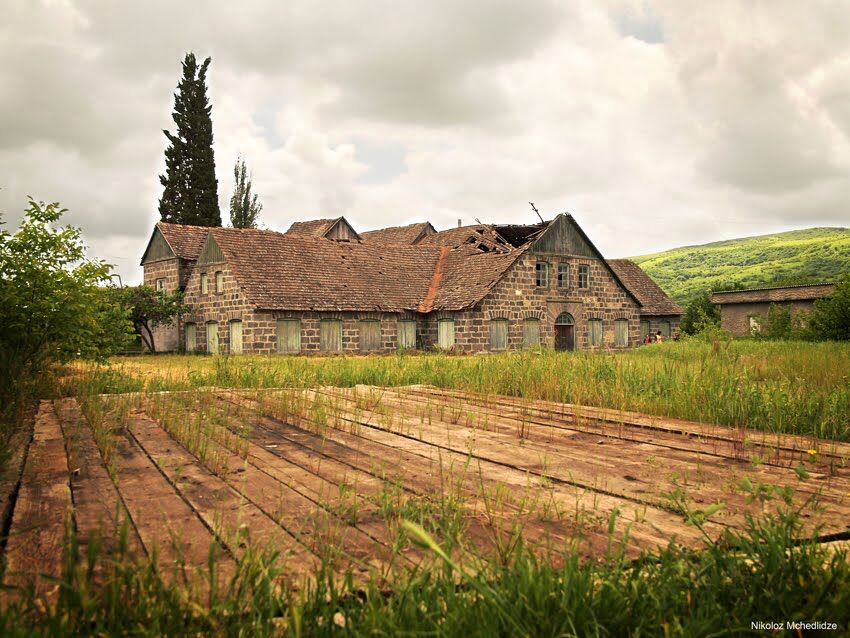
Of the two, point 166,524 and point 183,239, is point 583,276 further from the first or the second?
point 166,524

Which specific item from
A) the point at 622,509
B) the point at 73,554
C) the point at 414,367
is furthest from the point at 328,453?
the point at 414,367

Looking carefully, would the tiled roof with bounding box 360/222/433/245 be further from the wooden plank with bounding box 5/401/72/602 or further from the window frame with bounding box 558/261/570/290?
the wooden plank with bounding box 5/401/72/602

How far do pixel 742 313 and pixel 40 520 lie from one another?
3976 cm

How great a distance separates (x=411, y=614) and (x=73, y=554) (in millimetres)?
924

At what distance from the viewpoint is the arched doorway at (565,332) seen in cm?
2892

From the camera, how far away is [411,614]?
1.68 metres

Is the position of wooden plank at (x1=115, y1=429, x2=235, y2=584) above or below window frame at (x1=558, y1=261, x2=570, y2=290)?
below

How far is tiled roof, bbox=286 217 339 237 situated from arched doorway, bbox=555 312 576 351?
55.3ft

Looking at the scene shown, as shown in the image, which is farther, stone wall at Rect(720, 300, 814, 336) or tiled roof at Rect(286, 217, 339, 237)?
tiled roof at Rect(286, 217, 339, 237)

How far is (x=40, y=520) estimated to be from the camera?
261cm

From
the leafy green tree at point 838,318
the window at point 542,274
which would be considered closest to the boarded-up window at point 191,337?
the window at point 542,274

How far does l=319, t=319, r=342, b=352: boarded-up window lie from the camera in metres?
24.8

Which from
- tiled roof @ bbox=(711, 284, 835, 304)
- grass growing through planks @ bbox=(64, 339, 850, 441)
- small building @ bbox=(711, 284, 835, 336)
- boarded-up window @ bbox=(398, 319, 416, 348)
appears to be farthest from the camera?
small building @ bbox=(711, 284, 835, 336)

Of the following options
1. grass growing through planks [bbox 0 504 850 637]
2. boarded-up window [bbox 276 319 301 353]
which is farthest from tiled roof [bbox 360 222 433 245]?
grass growing through planks [bbox 0 504 850 637]
